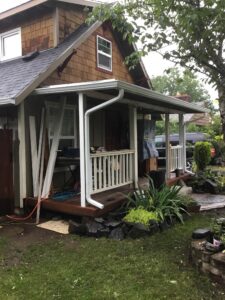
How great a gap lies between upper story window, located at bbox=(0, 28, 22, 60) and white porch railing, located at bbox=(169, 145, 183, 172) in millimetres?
5408

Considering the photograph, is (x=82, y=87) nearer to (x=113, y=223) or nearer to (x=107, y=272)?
(x=113, y=223)

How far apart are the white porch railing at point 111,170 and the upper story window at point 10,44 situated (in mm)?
4570

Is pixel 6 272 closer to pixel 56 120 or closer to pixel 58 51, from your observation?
pixel 56 120

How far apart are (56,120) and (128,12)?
319cm

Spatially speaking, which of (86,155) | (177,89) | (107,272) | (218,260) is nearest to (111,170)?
(86,155)

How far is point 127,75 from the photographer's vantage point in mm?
11852

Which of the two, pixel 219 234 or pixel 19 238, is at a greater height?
pixel 219 234

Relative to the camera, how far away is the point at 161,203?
20.9ft

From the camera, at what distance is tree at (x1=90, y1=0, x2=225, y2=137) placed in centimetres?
396

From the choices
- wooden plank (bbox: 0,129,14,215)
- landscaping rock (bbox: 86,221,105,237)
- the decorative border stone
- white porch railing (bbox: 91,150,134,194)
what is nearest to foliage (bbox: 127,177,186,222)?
white porch railing (bbox: 91,150,134,194)

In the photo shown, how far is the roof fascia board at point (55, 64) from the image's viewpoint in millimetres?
6516

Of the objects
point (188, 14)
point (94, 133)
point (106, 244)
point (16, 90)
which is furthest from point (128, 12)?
point (94, 133)

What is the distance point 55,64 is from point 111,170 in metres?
2.71

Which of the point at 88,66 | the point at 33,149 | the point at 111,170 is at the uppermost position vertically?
the point at 88,66
